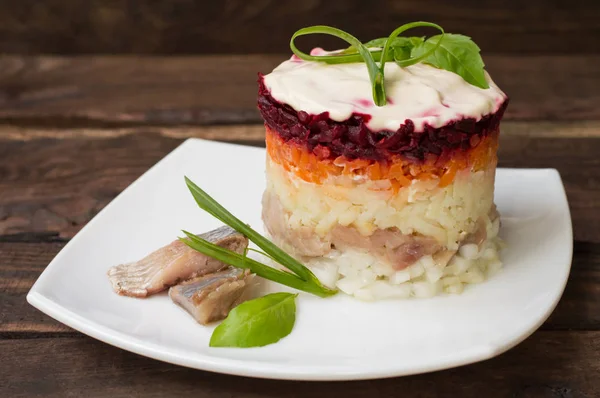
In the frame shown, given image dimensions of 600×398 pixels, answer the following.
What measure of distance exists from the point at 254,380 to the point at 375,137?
0.75m

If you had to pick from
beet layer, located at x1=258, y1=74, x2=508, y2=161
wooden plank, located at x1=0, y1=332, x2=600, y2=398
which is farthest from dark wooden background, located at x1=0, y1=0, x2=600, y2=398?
beet layer, located at x1=258, y1=74, x2=508, y2=161

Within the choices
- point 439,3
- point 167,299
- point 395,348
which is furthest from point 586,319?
point 439,3

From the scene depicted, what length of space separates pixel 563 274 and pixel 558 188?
2.26 feet

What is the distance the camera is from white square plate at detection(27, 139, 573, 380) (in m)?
2.12

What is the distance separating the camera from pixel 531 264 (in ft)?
8.51

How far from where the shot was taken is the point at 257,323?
224cm

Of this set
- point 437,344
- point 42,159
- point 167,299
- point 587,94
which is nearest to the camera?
point 437,344

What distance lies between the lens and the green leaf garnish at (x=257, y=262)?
242 cm

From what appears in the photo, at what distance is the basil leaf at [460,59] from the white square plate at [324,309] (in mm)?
600

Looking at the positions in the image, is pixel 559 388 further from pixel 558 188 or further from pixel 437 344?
pixel 558 188

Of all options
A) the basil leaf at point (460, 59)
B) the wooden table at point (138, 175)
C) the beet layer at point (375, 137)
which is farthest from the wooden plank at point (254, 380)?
the basil leaf at point (460, 59)

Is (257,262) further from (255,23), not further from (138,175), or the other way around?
(255,23)

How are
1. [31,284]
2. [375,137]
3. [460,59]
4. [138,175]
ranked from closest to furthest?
[375,137] → [460,59] → [31,284] → [138,175]

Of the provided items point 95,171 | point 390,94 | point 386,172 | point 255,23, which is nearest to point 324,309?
point 386,172
